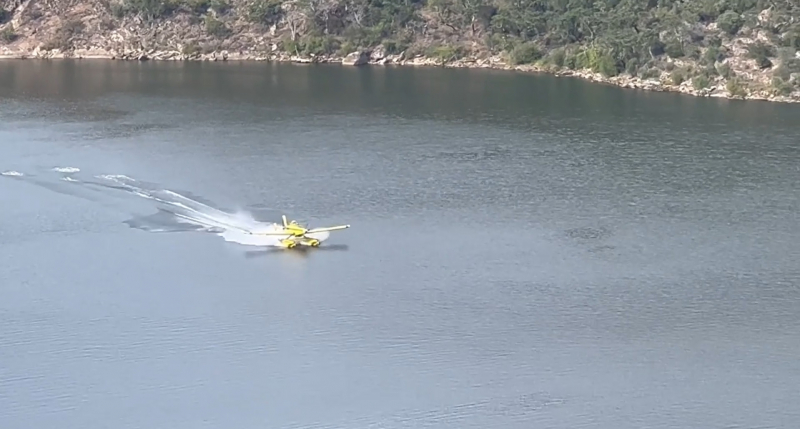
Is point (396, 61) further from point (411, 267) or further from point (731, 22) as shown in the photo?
point (411, 267)

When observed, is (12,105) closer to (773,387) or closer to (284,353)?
(284,353)

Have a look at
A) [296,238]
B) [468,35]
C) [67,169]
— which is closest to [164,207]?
[296,238]

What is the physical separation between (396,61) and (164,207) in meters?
44.0

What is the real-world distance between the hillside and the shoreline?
0.32 feet

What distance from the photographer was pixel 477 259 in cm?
4694

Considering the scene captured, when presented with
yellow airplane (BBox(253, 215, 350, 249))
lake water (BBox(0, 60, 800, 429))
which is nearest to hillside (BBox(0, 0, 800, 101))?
lake water (BBox(0, 60, 800, 429))

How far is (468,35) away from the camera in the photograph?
9506cm

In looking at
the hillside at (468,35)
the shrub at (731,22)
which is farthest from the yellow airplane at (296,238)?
the shrub at (731,22)

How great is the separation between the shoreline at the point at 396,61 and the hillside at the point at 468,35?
98mm

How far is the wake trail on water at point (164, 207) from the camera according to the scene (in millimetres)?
49969

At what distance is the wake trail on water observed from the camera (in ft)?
164

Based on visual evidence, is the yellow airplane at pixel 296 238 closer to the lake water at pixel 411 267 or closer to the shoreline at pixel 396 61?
the lake water at pixel 411 267

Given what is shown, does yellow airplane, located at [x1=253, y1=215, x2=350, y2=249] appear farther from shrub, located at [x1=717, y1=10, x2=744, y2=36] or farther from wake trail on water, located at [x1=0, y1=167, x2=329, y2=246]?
shrub, located at [x1=717, y1=10, x2=744, y2=36]

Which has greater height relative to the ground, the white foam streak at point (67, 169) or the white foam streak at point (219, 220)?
the white foam streak at point (67, 169)
